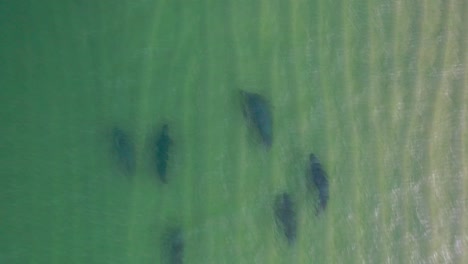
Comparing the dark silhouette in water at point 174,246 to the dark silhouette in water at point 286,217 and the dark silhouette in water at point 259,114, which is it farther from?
the dark silhouette in water at point 259,114

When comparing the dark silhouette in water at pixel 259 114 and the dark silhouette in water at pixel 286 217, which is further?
the dark silhouette in water at pixel 259 114

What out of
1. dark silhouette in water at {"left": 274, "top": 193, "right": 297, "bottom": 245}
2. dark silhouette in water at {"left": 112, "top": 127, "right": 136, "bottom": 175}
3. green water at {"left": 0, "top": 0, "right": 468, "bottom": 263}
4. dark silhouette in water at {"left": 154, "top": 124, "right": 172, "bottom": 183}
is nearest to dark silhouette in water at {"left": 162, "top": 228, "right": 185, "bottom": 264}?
green water at {"left": 0, "top": 0, "right": 468, "bottom": 263}

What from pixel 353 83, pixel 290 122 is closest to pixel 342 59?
pixel 353 83

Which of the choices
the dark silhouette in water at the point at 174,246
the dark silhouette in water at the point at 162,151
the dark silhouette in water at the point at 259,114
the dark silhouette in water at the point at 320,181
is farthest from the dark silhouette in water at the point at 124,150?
the dark silhouette in water at the point at 320,181

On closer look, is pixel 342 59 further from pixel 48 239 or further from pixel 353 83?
pixel 48 239

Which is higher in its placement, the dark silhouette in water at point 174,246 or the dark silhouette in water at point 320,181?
the dark silhouette in water at point 320,181

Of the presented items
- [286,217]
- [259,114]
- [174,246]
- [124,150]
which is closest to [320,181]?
[286,217]
